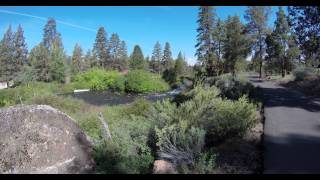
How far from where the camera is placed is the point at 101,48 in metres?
107

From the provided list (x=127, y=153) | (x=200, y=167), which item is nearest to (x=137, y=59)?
(x=127, y=153)

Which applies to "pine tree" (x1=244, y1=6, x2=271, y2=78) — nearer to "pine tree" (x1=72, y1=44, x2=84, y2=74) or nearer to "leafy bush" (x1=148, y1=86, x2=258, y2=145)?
"leafy bush" (x1=148, y1=86, x2=258, y2=145)

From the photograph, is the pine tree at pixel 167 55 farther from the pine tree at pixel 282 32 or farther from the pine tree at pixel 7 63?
the pine tree at pixel 282 32

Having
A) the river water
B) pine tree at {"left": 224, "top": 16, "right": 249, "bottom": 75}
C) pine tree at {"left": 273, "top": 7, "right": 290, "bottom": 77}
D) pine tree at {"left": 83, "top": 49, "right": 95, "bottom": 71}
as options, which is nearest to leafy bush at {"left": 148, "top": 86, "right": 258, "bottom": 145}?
the river water

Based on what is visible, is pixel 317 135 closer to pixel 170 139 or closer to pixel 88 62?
pixel 170 139

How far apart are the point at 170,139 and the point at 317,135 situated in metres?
3.92

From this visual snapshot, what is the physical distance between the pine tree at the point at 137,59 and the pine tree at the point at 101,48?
28.1ft

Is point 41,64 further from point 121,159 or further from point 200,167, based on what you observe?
point 200,167

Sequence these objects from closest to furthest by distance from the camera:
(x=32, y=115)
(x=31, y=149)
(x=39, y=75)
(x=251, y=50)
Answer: (x=31, y=149), (x=32, y=115), (x=251, y=50), (x=39, y=75)

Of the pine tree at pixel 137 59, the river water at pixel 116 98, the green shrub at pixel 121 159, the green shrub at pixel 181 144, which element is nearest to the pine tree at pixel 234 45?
the river water at pixel 116 98

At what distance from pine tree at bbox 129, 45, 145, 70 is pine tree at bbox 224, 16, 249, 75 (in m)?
44.0

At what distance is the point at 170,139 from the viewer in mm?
8469
